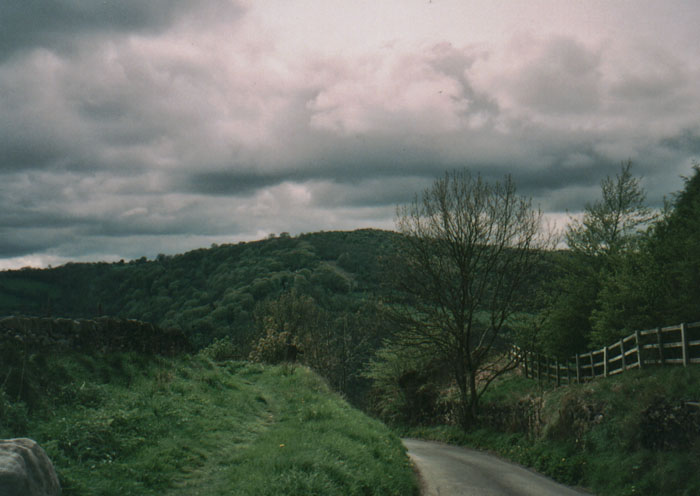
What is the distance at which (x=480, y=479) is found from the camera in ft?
52.1

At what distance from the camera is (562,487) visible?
1590 cm

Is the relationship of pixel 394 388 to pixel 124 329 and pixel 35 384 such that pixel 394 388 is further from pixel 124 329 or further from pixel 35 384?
pixel 35 384

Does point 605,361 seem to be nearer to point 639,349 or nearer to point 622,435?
point 639,349

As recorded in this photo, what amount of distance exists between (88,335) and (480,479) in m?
11.8

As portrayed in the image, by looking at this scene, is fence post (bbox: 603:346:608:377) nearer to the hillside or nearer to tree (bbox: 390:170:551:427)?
tree (bbox: 390:170:551:427)

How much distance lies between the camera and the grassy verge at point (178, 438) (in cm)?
853

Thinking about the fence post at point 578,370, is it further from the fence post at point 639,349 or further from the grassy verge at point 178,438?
the grassy verge at point 178,438

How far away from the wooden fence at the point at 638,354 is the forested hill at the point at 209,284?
49.4 m

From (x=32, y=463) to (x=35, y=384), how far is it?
4.74 metres

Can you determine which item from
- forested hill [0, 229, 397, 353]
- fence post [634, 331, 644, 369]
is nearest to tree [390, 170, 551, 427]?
fence post [634, 331, 644, 369]

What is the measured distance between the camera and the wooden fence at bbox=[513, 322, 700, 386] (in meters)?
15.7

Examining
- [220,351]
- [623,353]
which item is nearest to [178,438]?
[623,353]

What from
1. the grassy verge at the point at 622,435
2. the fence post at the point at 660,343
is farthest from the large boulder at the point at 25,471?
the fence post at the point at 660,343

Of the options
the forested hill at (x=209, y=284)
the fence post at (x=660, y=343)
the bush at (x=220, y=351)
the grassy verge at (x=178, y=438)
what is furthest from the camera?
the forested hill at (x=209, y=284)
